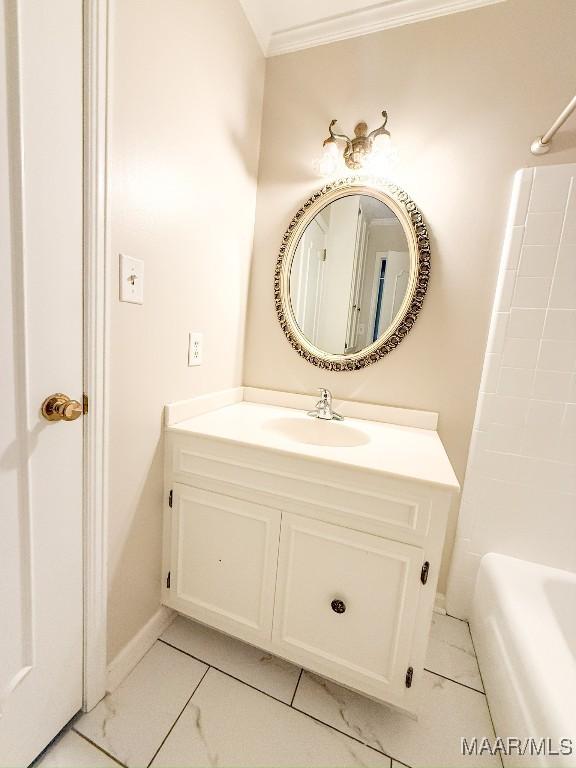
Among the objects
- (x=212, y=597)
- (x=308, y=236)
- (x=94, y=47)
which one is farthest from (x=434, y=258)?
(x=212, y=597)

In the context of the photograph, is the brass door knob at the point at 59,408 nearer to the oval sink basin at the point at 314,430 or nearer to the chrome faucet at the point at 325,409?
the oval sink basin at the point at 314,430

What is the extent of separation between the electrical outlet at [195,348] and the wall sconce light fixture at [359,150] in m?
0.85

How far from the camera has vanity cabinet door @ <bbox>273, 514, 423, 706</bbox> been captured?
0.91 meters

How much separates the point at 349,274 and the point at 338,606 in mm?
1214

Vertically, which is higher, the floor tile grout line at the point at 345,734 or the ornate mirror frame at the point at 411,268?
the ornate mirror frame at the point at 411,268

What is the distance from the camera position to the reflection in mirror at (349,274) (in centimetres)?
135

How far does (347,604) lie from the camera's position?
3.18 ft

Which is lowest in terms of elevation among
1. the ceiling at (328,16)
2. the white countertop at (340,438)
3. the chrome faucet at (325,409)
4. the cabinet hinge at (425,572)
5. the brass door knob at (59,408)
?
the cabinet hinge at (425,572)

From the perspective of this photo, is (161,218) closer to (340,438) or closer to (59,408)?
(59,408)

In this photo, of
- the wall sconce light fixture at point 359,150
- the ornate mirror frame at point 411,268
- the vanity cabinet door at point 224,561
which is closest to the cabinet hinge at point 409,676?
the vanity cabinet door at point 224,561

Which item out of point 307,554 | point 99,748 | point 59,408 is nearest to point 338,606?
point 307,554

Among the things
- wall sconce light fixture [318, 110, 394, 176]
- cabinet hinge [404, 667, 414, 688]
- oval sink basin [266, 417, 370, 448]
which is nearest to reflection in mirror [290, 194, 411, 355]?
wall sconce light fixture [318, 110, 394, 176]

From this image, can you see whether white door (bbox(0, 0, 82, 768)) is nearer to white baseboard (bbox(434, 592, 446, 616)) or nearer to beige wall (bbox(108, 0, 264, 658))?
beige wall (bbox(108, 0, 264, 658))

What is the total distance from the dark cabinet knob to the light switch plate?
105cm
